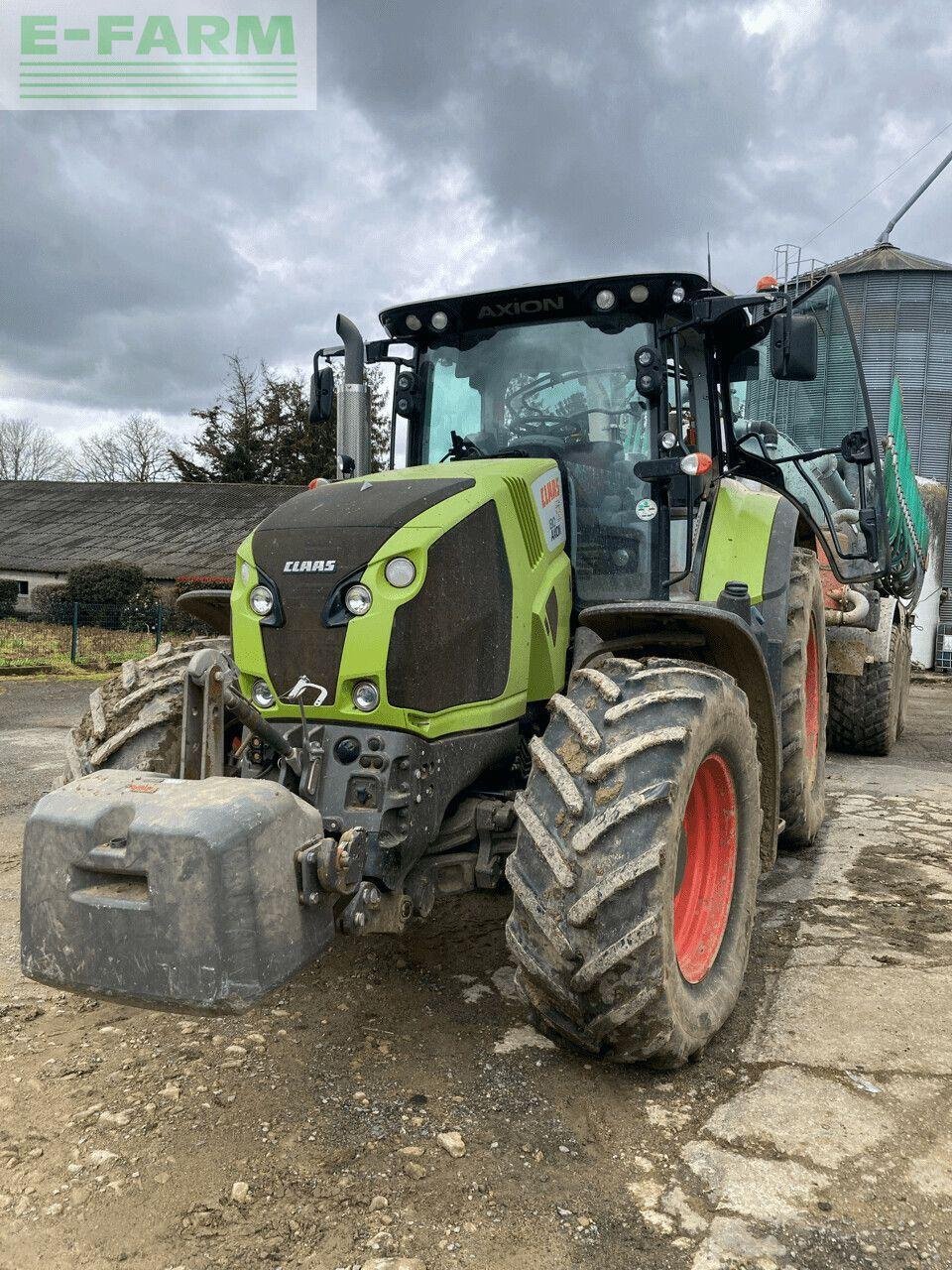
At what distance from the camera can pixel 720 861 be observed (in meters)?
3.63

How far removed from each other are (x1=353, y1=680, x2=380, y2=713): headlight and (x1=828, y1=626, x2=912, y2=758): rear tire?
5.83m

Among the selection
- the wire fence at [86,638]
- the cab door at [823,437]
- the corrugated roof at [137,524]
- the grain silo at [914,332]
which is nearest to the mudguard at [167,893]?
the cab door at [823,437]

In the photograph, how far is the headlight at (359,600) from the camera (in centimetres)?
315

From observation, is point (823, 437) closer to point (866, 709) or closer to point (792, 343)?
point (792, 343)

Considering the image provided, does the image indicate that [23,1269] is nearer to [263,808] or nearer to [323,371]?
[263,808]

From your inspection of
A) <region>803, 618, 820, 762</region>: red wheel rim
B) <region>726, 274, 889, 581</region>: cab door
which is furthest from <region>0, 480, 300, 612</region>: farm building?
Result: <region>803, 618, 820, 762</region>: red wheel rim

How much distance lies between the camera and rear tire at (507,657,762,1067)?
2.77 m

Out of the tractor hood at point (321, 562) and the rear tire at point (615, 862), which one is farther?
the tractor hood at point (321, 562)

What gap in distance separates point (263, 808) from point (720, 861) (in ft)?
5.82

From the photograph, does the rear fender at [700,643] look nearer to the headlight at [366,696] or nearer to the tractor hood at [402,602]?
the tractor hood at [402,602]

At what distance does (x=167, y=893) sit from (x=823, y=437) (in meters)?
5.09

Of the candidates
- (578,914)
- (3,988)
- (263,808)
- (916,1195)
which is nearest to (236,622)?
(263,808)

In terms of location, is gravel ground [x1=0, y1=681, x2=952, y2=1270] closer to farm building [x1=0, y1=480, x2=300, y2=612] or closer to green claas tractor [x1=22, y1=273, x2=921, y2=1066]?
green claas tractor [x1=22, y1=273, x2=921, y2=1066]

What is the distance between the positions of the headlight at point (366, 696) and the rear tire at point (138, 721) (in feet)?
2.87
